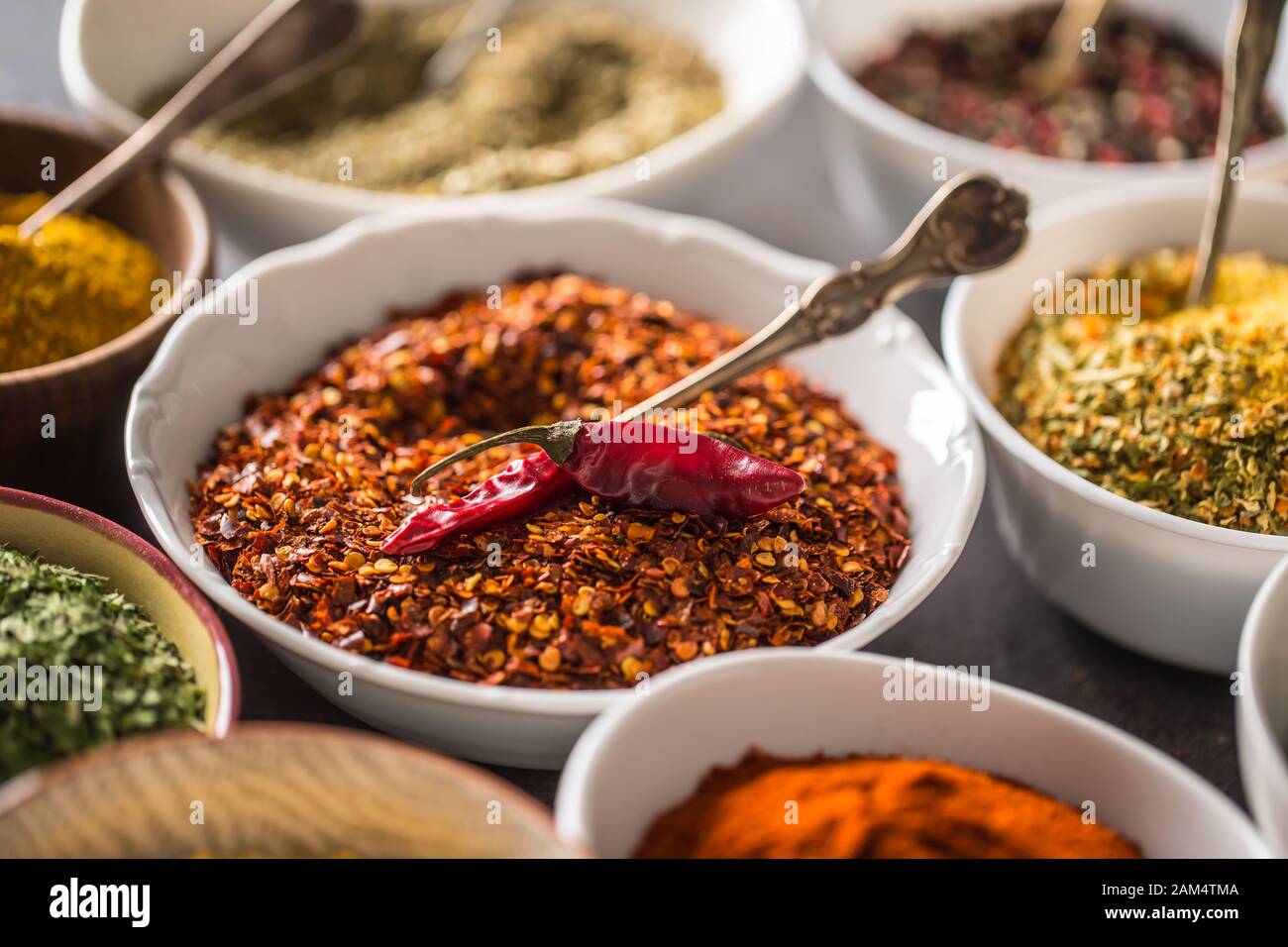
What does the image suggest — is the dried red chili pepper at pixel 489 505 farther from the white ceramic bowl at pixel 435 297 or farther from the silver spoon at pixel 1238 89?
the silver spoon at pixel 1238 89

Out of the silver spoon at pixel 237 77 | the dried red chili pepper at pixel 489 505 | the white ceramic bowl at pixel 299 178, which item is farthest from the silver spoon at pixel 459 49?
the dried red chili pepper at pixel 489 505

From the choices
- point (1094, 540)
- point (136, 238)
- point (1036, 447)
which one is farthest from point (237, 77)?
point (1094, 540)

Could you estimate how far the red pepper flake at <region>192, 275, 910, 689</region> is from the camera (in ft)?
4.49

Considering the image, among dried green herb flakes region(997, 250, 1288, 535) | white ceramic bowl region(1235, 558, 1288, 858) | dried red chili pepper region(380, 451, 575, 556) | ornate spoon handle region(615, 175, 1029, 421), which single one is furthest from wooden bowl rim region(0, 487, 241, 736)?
dried green herb flakes region(997, 250, 1288, 535)

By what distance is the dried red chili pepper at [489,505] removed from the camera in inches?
56.4

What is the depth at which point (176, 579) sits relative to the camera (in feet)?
4.21

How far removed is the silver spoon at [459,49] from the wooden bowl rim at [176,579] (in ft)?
4.90

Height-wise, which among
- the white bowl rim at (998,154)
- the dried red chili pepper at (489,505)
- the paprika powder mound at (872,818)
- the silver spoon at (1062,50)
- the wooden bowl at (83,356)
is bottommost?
the paprika powder mound at (872,818)

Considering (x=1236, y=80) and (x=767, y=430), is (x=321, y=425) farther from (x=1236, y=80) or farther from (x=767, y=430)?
(x=1236, y=80)

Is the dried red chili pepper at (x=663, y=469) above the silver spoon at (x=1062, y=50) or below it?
below

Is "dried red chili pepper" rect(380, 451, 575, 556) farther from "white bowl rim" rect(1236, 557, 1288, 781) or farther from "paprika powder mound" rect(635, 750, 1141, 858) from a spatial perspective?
"white bowl rim" rect(1236, 557, 1288, 781)

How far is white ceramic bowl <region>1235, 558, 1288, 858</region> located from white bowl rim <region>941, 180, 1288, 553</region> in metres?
0.15

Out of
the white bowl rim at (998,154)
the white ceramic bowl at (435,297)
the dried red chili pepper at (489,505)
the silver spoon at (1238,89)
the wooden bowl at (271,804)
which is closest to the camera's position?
the wooden bowl at (271,804)
